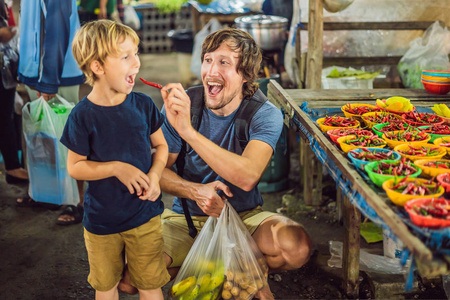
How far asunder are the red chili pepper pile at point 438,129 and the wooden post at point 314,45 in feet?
5.34

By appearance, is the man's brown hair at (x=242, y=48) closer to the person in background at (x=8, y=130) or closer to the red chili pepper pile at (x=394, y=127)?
the red chili pepper pile at (x=394, y=127)

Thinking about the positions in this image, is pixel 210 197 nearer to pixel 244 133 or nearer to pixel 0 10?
pixel 244 133

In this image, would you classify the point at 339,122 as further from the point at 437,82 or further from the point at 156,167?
the point at 437,82

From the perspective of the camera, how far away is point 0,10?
171 inches

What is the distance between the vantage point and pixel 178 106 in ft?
7.70

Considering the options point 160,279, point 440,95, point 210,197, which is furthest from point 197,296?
point 440,95

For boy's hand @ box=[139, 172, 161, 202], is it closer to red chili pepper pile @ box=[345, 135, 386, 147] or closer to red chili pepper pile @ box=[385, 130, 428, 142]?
red chili pepper pile @ box=[345, 135, 386, 147]

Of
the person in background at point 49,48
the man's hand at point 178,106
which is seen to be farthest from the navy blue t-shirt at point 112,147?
the person in background at point 49,48

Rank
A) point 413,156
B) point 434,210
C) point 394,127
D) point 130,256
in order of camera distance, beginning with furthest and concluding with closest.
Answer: point 394,127 < point 130,256 < point 413,156 < point 434,210

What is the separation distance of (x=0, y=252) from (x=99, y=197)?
182cm

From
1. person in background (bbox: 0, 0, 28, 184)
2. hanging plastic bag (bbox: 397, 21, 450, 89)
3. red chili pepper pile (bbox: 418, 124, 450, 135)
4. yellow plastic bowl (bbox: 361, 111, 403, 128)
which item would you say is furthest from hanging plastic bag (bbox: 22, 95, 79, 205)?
hanging plastic bag (bbox: 397, 21, 450, 89)

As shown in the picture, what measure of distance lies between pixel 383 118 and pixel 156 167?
4.48 feet

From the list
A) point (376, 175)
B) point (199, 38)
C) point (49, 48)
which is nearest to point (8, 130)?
point (49, 48)

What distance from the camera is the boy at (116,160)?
7.32 feet
